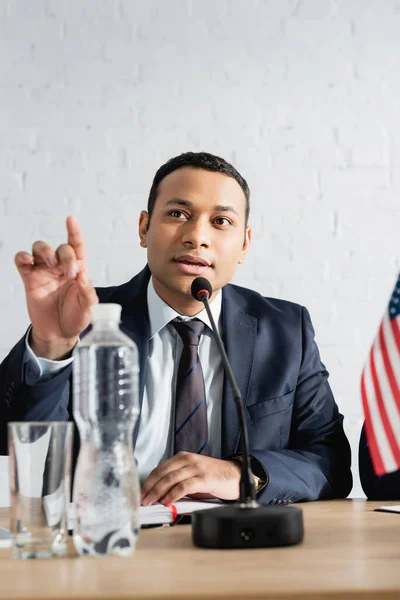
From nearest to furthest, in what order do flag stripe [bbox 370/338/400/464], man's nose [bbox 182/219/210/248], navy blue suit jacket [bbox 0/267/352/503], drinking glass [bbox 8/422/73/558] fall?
drinking glass [bbox 8/422/73/558] < flag stripe [bbox 370/338/400/464] < navy blue suit jacket [bbox 0/267/352/503] < man's nose [bbox 182/219/210/248]

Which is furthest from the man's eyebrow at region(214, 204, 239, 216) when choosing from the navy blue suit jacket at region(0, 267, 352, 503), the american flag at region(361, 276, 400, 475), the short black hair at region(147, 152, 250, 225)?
the american flag at region(361, 276, 400, 475)

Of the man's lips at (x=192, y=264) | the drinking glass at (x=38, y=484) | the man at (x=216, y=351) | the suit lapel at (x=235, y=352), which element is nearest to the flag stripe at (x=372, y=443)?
the man at (x=216, y=351)

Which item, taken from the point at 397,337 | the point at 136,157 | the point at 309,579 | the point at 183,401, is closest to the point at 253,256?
the point at 136,157

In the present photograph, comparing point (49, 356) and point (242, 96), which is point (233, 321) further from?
point (242, 96)

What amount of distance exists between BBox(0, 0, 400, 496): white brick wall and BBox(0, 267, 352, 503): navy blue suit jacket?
1.89 feet

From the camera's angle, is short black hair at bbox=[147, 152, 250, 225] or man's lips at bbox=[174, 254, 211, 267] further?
short black hair at bbox=[147, 152, 250, 225]

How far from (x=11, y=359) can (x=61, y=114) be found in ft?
4.29

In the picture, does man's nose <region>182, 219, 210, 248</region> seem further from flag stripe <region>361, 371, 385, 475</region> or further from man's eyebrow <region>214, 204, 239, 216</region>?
flag stripe <region>361, 371, 385, 475</region>

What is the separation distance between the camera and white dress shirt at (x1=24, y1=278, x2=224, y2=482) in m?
1.72

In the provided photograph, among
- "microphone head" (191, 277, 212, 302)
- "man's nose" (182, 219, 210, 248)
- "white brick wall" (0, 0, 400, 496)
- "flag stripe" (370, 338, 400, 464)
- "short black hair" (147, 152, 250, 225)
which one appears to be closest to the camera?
"flag stripe" (370, 338, 400, 464)

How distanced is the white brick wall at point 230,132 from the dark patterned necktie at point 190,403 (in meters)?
0.77

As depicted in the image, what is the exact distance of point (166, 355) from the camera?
5.97 ft

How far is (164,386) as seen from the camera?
1775 mm

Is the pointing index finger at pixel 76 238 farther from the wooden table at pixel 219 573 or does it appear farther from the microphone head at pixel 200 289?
the wooden table at pixel 219 573
